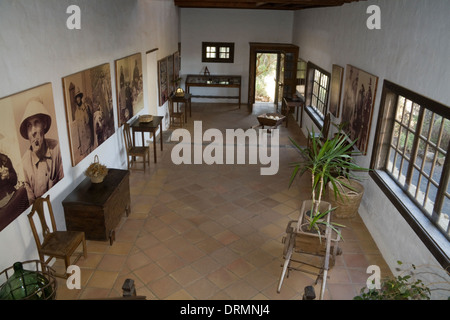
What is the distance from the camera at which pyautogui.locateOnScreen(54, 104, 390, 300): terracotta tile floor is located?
4.22 meters

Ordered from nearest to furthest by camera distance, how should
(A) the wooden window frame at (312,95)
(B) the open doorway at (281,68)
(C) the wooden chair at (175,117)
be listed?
(A) the wooden window frame at (312,95) < (C) the wooden chair at (175,117) < (B) the open doorway at (281,68)

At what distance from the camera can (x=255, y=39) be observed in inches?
519

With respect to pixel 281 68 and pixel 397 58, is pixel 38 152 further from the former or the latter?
pixel 281 68

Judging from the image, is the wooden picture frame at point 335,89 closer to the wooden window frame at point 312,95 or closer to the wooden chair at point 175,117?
the wooden window frame at point 312,95

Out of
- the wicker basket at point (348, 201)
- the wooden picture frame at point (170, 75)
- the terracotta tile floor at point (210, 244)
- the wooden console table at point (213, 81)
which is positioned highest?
the wooden picture frame at point (170, 75)

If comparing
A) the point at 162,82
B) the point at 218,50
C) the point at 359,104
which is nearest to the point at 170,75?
the point at 162,82

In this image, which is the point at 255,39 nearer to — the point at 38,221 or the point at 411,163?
the point at 411,163

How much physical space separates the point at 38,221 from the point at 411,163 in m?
4.54

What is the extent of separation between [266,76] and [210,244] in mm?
12599

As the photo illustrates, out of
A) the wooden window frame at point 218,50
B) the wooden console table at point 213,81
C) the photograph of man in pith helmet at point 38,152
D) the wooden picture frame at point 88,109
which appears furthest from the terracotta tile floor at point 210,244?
the wooden window frame at point 218,50

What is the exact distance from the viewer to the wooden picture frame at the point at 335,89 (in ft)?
23.7

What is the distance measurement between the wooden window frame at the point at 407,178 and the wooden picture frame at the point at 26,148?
414cm

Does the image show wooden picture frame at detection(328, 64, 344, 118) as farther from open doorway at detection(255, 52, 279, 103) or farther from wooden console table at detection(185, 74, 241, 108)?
open doorway at detection(255, 52, 279, 103)

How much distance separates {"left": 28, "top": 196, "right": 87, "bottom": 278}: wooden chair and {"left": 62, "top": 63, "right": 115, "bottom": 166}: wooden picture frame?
3.17ft
